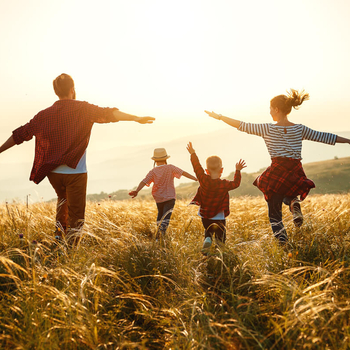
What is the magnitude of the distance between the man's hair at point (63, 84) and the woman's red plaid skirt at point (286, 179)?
2.90 m

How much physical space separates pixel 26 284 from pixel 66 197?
1.64m

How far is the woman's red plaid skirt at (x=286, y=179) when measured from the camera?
15.1 feet

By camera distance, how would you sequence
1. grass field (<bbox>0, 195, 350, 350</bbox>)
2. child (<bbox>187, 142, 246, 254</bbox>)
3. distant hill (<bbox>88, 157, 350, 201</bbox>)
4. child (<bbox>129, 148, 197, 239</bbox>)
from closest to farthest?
grass field (<bbox>0, 195, 350, 350</bbox>), child (<bbox>187, 142, 246, 254</bbox>), child (<bbox>129, 148, 197, 239</bbox>), distant hill (<bbox>88, 157, 350, 201</bbox>)

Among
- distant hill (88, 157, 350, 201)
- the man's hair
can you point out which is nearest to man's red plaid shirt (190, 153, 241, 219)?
the man's hair

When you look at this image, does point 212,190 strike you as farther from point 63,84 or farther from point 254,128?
point 63,84

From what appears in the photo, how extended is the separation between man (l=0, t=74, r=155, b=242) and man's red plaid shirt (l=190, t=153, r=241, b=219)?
0.99 metres

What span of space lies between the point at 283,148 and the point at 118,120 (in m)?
2.22

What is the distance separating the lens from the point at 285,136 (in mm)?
4617

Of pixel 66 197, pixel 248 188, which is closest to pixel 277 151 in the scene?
pixel 66 197

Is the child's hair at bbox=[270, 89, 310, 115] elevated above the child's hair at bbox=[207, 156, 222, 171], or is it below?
above

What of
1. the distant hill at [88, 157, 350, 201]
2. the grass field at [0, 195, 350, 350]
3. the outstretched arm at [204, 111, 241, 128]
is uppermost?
the outstretched arm at [204, 111, 241, 128]

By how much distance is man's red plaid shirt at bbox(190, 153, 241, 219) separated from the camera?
4816mm

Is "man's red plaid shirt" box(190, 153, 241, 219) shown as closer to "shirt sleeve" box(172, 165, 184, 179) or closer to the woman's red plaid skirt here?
the woman's red plaid skirt

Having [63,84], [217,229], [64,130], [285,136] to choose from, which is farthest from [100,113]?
[285,136]
